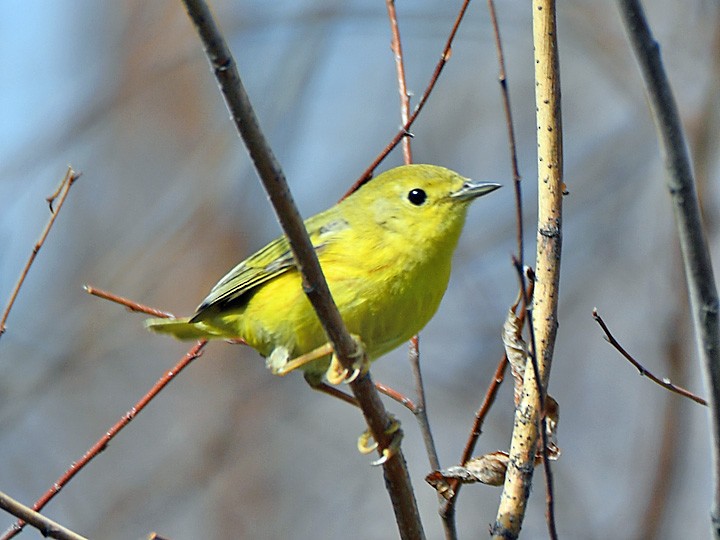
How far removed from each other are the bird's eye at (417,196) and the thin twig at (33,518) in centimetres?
177

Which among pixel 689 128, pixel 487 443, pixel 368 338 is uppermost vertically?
pixel 689 128

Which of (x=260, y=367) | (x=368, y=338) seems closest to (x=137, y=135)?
(x=260, y=367)

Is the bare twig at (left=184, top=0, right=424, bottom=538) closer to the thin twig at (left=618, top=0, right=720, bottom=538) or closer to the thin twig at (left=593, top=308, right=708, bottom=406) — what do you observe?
the thin twig at (left=593, top=308, right=708, bottom=406)

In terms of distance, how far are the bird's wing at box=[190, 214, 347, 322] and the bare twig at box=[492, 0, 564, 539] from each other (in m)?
1.10

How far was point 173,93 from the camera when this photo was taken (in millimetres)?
9492

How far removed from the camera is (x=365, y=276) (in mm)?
2992

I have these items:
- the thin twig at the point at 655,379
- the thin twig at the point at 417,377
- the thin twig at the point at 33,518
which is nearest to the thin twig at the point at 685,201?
the thin twig at the point at 655,379

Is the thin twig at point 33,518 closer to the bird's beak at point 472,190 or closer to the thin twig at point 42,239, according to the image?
the thin twig at point 42,239

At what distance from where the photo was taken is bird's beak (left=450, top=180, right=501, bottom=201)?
124 inches

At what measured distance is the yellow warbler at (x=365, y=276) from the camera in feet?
9.80

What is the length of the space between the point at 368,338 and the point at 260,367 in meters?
5.24

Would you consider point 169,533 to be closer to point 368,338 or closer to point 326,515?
point 326,515

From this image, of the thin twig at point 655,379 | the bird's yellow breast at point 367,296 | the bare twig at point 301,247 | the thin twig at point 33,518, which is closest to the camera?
the bare twig at point 301,247

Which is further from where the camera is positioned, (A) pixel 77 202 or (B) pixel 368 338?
(A) pixel 77 202
